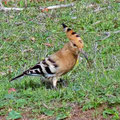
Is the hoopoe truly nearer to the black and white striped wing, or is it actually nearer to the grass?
the black and white striped wing

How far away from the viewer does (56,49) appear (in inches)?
364

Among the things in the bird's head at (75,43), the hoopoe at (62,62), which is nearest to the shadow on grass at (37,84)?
the hoopoe at (62,62)

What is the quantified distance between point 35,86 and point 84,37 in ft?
9.57

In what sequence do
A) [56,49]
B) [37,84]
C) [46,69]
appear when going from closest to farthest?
[46,69], [37,84], [56,49]

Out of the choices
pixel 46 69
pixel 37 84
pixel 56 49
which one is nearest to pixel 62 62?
pixel 46 69

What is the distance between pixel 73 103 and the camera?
580 centimetres

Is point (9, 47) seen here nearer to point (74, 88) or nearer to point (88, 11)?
point (88, 11)

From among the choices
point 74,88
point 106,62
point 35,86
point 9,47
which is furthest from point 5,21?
point 74,88

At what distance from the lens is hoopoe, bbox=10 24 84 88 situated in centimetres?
678

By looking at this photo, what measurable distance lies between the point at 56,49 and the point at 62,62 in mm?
2429

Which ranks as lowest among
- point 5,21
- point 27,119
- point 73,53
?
point 27,119

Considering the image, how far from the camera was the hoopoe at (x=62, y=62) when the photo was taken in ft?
22.2

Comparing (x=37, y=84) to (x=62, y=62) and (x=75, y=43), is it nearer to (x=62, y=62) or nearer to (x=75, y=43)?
(x=62, y=62)

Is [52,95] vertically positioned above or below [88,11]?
below
